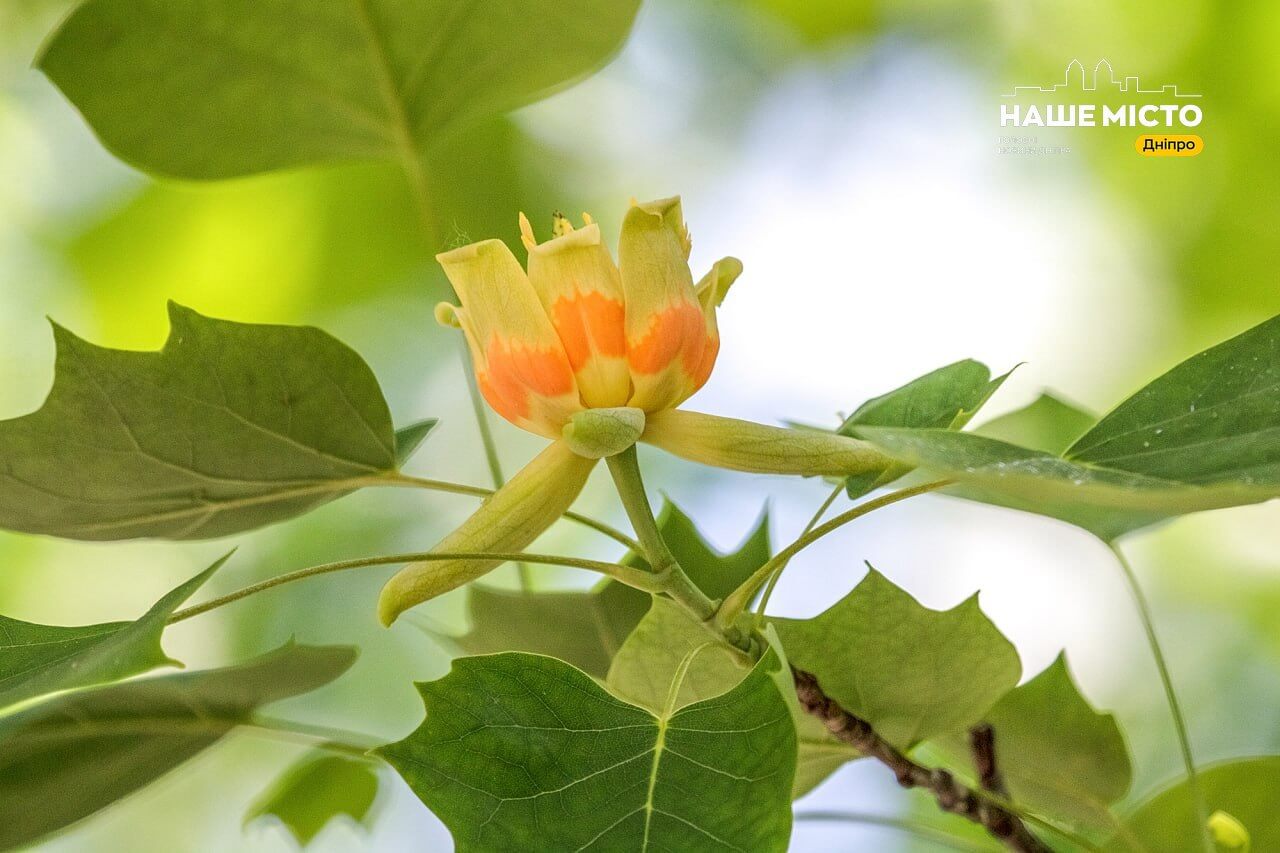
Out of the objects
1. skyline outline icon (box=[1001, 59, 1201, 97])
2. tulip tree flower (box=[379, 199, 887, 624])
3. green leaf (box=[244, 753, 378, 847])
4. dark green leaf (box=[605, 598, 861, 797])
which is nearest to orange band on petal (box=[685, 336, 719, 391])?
tulip tree flower (box=[379, 199, 887, 624])

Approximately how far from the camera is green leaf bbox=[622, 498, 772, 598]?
642 mm

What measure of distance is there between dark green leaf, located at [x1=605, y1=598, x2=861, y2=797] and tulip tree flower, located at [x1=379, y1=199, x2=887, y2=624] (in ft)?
0.30

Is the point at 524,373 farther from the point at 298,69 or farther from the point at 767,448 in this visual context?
the point at 298,69

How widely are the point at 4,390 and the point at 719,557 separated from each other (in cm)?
194

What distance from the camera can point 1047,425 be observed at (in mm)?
708

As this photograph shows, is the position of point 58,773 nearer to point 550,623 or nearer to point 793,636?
point 550,623

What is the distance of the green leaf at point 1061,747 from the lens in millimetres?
648

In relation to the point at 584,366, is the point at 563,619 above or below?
below

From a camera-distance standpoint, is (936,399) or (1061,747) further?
(1061,747)

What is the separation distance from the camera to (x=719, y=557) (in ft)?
2.19

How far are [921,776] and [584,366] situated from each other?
0.28 meters

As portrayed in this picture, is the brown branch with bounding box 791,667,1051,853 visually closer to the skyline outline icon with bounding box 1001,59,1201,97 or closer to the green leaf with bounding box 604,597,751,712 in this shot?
the green leaf with bounding box 604,597,751,712
